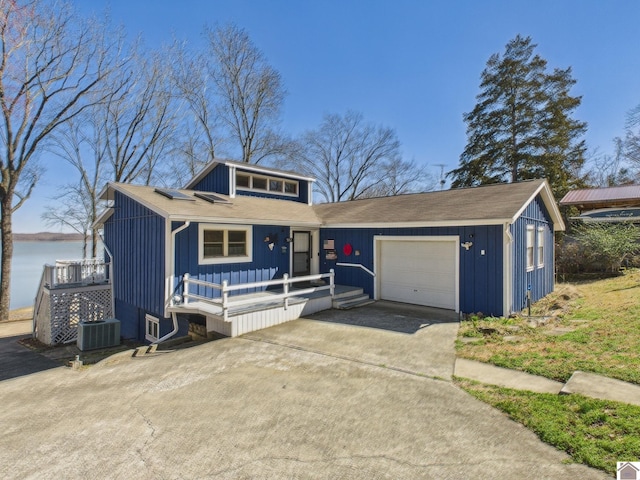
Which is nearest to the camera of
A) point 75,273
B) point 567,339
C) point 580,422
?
point 580,422

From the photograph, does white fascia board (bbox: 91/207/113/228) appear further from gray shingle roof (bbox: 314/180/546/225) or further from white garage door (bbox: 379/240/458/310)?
white garage door (bbox: 379/240/458/310)

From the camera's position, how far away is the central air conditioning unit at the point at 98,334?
10758mm

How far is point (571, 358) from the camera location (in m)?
5.55

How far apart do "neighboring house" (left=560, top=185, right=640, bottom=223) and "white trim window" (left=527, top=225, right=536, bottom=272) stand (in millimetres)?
9049

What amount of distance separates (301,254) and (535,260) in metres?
7.96

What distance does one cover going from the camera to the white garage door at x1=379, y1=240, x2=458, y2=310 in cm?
996

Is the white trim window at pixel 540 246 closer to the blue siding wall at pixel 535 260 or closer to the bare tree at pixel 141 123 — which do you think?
the blue siding wall at pixel 535 260

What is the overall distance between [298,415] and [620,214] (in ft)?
68.5

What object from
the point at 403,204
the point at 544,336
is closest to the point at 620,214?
the point at 403,204

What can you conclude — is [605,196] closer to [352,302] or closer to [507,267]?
[507,267]

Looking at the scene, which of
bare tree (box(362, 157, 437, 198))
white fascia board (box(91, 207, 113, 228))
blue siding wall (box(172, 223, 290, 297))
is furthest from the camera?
bare tree (box(362, 157, 437, 198))

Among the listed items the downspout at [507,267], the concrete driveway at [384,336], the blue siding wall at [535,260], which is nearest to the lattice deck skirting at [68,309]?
the concrete driveway at [384,336]

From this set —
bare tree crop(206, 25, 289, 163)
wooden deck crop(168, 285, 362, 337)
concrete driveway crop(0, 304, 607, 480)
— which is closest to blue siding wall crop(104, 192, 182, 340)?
wooden deck crop(168, 285, 362, 337)

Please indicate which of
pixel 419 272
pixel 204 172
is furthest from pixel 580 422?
pixel 204 172
